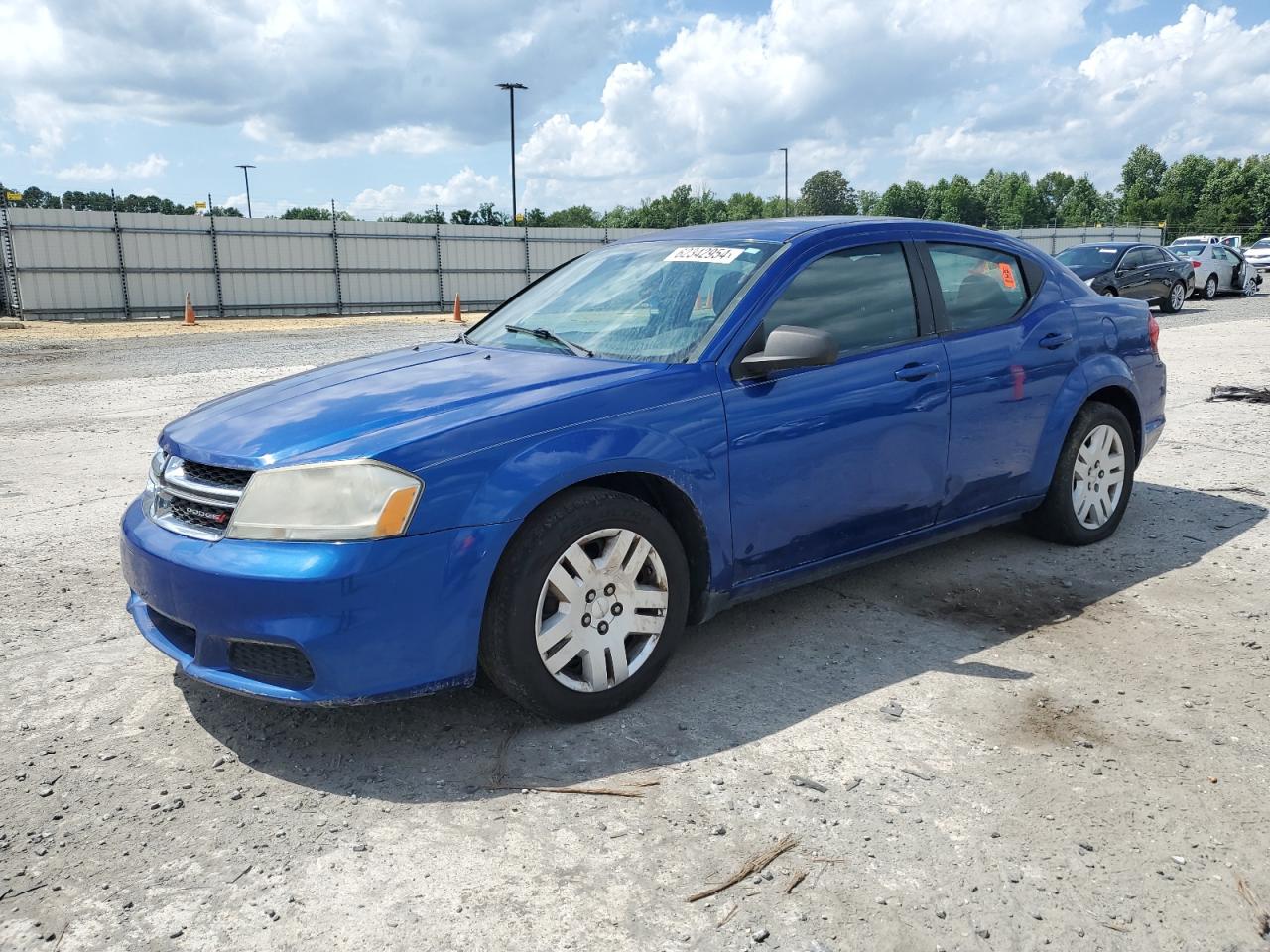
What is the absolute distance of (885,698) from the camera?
3.58 meters

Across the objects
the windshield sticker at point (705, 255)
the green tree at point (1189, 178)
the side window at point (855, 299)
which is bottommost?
the side window at point (855, 299)

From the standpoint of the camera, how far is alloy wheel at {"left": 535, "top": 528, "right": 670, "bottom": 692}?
3238mm

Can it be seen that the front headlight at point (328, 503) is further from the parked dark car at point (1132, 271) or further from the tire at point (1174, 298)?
the tire at point (1174, 298)

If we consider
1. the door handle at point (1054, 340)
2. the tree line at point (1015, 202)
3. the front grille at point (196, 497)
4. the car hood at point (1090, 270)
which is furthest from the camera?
the tree line at point (1015, 202)

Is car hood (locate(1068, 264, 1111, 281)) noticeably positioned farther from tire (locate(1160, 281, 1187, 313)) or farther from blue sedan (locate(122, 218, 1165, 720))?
blue sedan (locate(122, 218, 1165, 720))

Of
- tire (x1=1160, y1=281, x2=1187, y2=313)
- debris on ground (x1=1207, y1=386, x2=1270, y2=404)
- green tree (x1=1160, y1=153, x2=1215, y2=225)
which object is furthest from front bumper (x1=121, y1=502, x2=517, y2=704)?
green tree (x1=1160, y1=153, x2=1215, y2=225)

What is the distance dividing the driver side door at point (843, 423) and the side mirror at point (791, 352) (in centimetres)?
6

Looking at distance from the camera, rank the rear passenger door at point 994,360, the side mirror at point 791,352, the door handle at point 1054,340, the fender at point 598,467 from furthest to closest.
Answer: the door handle at point 1054,340 → the rear passenger door at point 994,360 → the side mirror at point 791,352 → the fender at point 598,467

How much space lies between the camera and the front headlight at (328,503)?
295 centimetres

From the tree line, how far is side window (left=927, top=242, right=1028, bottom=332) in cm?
7449

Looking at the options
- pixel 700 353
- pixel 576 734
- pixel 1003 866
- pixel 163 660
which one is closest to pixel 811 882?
pixel 1003 866

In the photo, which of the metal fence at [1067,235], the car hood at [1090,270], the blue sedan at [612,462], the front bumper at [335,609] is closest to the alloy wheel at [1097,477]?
the blue sedan at [612,462]

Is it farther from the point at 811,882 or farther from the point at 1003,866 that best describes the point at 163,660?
the point at 1003,866

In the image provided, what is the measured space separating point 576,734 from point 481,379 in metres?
1.25
